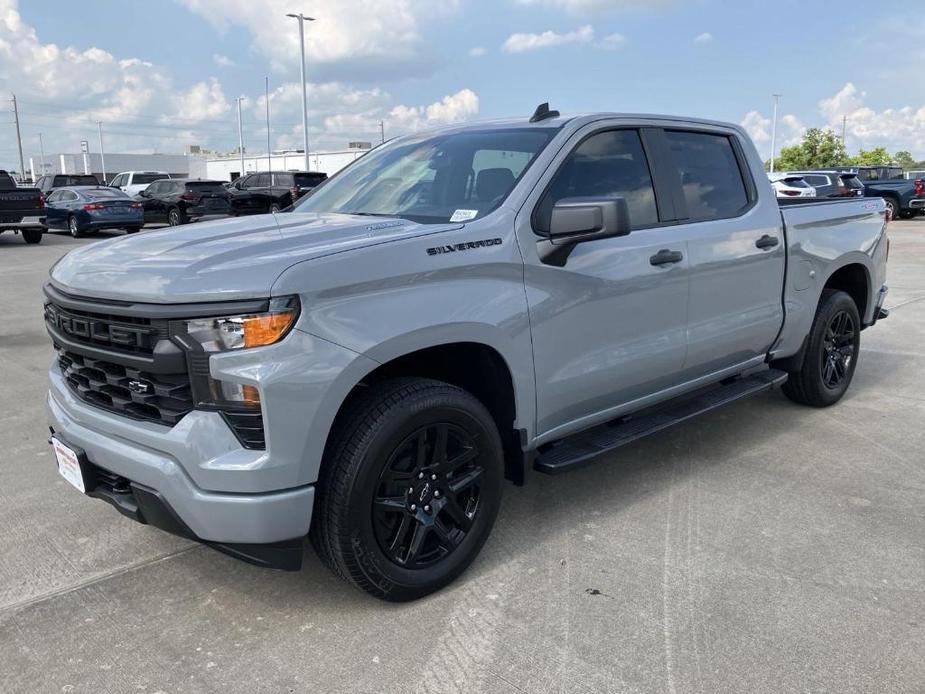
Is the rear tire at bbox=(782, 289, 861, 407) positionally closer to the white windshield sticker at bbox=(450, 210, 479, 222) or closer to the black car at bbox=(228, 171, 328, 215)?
the white windshield sticker at bbox=(450, 210, 479, 222)

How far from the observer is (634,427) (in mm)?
3889

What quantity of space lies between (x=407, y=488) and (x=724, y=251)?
2.25 meters

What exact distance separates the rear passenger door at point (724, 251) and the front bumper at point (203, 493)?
7.65 feet

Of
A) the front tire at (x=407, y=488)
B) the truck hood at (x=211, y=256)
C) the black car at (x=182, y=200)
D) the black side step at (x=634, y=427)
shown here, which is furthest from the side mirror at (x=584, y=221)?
the black car at (x=182, y=200)

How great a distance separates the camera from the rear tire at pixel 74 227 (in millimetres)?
20973

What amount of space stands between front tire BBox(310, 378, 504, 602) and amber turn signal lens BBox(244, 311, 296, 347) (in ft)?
1.43

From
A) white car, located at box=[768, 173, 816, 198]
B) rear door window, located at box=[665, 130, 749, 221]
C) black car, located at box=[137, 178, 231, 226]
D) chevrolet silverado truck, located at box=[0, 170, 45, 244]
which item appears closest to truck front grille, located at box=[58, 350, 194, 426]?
rear door window, located at box=[665, 130, 749, 221]

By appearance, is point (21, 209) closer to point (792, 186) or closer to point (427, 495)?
point (427, 495)

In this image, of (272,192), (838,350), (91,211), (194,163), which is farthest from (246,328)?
(194,163)

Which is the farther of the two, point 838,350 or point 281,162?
point 281,162

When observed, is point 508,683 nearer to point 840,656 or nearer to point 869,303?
point 840,656

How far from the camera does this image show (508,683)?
101 inches

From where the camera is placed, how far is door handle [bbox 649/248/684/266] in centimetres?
374

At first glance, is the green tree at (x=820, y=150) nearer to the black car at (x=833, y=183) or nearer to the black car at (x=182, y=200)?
the black car at (x=833, y=183)
